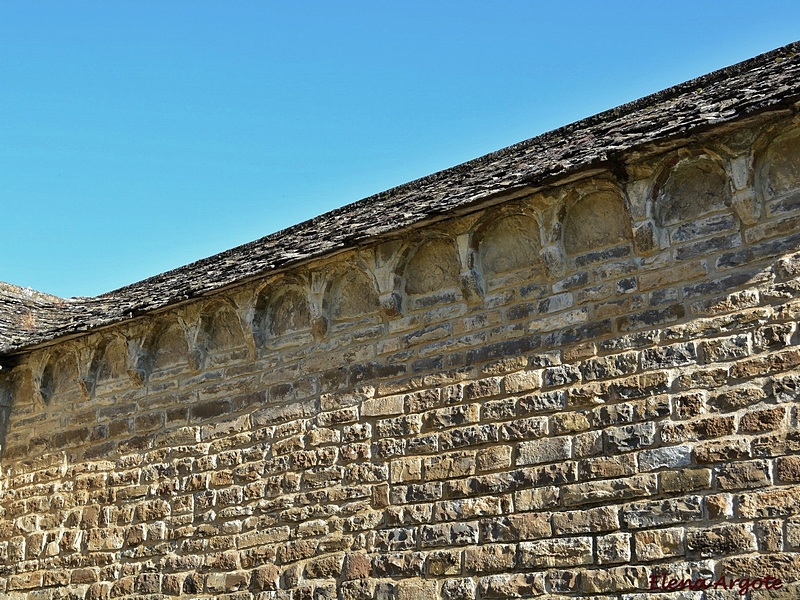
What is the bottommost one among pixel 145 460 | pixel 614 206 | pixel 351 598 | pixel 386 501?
pixel 351 598

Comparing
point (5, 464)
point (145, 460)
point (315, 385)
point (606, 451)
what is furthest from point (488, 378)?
point (5, 464)

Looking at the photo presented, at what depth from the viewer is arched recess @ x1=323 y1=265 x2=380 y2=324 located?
6.76 metres

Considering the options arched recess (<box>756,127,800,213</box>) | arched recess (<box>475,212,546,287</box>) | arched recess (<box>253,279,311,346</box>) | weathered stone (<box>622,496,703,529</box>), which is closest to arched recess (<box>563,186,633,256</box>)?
arched recess (<box>475,212,546,287</box>)

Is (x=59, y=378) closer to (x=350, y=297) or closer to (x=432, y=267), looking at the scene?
(x=350, y=297)

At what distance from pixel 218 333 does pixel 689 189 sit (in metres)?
3.68

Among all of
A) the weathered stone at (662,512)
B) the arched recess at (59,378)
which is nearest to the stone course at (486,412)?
the weathered stone at (662,512)

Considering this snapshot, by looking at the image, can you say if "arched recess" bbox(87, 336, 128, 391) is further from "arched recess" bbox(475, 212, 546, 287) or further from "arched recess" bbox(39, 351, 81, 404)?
"arched recess" bbox(475, 212, 546, 287)

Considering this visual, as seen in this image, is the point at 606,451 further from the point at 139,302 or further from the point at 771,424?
the point at 139,302

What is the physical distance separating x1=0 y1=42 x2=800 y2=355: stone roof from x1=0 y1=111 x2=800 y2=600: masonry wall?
143 millimetres

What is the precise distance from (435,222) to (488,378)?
3.57 feet

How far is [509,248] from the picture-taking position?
623 cm

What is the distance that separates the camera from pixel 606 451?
5.39 meters

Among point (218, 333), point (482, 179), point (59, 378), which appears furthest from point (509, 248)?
point (59, 378)

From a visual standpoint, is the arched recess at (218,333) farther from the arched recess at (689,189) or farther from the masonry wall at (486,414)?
the arched recess at (689,189)
